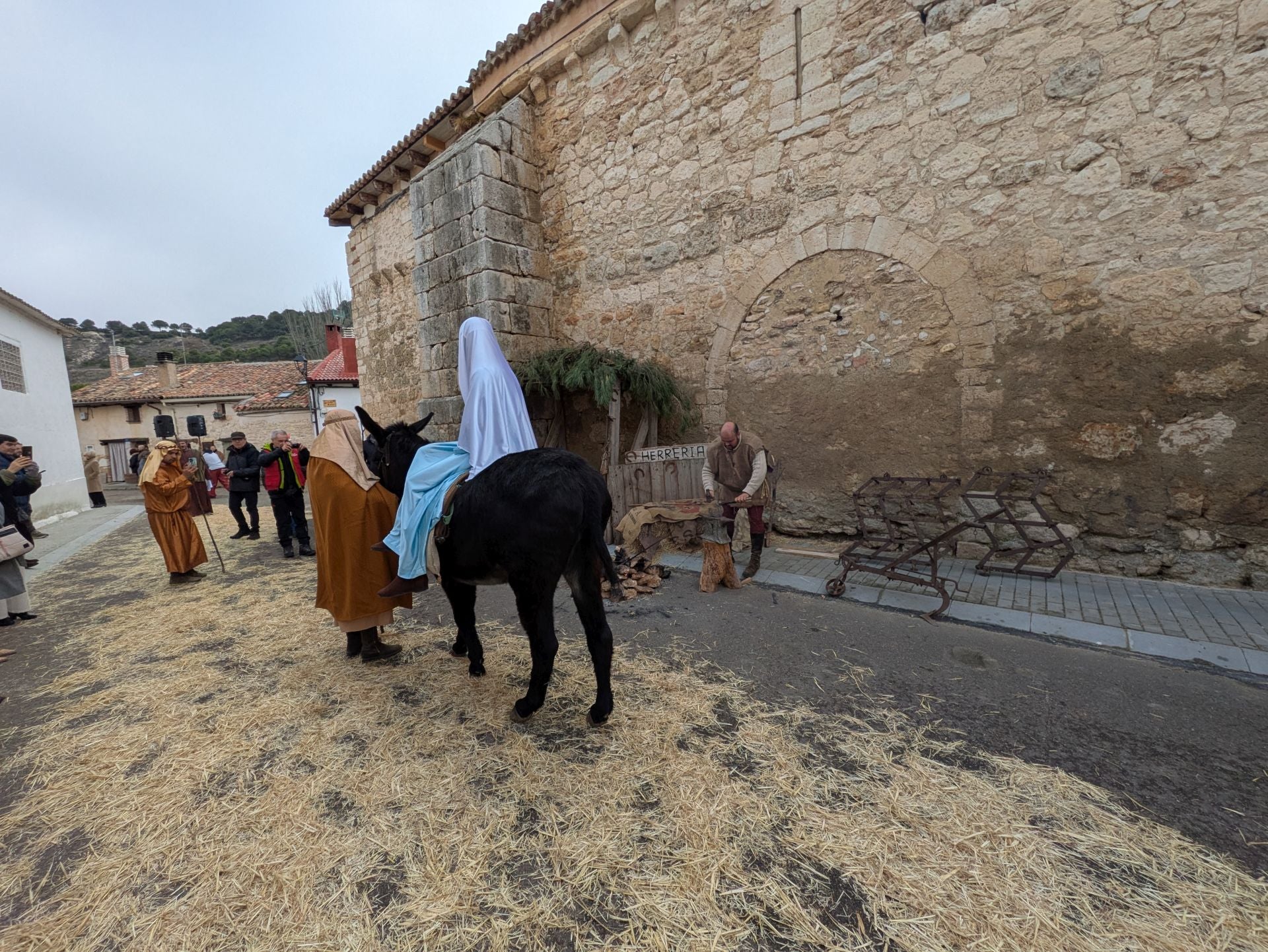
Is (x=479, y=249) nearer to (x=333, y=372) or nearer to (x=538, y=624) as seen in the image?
(x=538, y=624)

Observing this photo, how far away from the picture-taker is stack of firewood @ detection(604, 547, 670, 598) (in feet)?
15.9

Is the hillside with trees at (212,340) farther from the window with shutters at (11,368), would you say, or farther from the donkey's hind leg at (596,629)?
the donkey's hind leg at (596,629)

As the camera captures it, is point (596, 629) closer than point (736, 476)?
Yes

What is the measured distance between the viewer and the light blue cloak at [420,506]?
299 cm

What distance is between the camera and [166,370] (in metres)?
26.1

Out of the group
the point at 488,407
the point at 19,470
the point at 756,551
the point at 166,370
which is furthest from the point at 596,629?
the point at 166,370

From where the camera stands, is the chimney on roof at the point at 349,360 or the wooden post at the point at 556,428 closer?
the wooden post at the point at 556,428

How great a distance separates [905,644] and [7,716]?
5.76m

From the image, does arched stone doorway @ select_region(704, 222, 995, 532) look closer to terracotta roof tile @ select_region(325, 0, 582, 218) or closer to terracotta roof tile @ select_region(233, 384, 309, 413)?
terracotta roof tile @ select_region(325, 0, 582, 218)

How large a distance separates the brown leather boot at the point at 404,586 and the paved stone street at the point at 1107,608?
3.24 m

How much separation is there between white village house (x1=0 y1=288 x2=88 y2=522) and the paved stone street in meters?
16.2

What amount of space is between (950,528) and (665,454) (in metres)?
3.11

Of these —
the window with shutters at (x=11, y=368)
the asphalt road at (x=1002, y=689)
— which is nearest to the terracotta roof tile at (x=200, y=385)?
the window with shutters at (x=11, y=368)

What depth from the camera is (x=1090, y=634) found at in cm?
347
